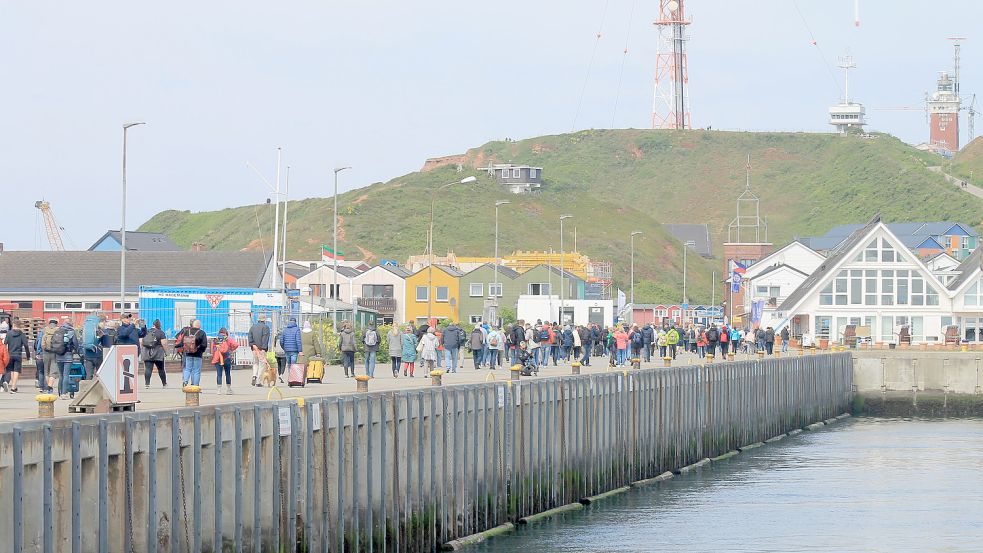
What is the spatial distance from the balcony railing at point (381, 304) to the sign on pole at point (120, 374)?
109446 mm

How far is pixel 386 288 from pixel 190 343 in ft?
330

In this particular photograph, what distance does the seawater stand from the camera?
32969 millimetres

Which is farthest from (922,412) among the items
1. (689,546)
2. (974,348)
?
(689,546)

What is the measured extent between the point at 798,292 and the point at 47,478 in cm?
9376

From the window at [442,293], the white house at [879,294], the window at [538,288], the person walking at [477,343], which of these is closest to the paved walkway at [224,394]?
the person walking at [477,343]

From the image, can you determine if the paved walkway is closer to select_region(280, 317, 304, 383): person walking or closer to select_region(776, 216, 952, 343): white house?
select_region(280, 317, 304, 383): person walking

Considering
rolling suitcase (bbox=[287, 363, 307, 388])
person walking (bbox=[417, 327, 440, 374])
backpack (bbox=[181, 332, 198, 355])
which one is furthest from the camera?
person walking (bbox=[417, 327, 440, 374])

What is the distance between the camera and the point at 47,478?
16.8 meters

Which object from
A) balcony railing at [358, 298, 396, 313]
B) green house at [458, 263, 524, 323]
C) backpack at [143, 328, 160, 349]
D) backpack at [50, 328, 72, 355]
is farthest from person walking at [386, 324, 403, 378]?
green house at [458, 263, 524, 323]

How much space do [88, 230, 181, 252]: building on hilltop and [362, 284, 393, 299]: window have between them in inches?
937

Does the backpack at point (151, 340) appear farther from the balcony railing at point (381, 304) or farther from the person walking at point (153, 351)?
the balcony railing at point (381, 304)

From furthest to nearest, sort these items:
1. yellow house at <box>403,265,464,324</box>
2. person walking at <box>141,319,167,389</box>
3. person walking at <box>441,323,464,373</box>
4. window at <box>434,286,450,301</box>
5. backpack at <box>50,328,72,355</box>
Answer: window at <box>434,286,450,301</box>, yellow house at <box>403,265,464,324</box>, person walking at <box>441,323,464,373</box>, person walking at <box>141,319,167,389</box>, backpack at <box>50,328,72,355</box>

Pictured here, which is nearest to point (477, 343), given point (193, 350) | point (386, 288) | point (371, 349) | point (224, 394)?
point (371, 349)

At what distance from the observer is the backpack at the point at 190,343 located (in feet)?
114
